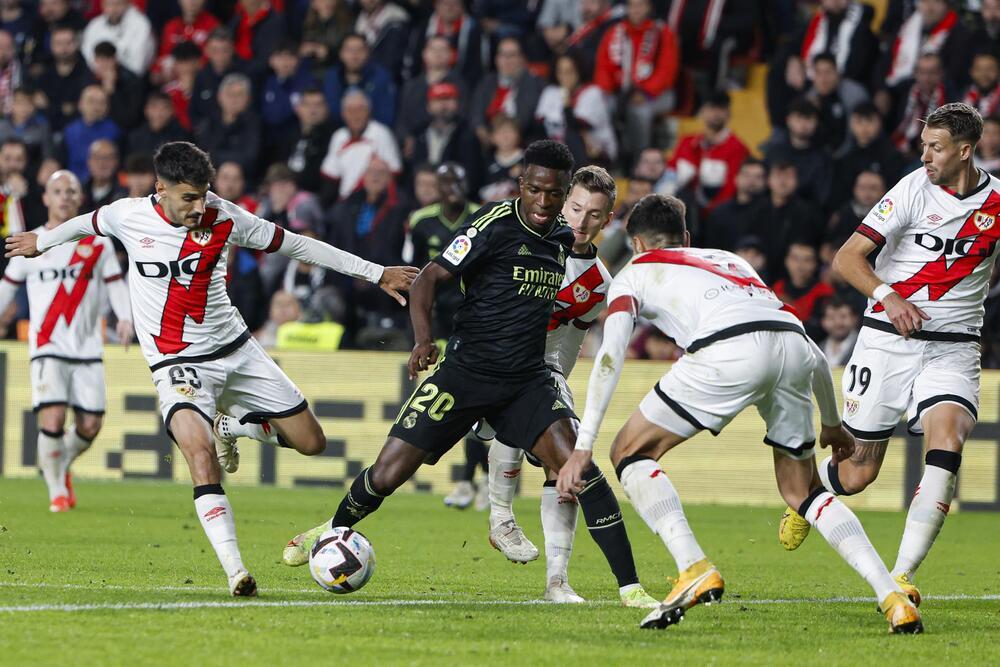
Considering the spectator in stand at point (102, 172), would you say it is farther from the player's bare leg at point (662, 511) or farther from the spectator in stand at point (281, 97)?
the player's bare leg at point (662, 511)

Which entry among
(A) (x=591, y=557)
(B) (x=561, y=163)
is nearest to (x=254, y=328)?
(A) (x=591, y=557)

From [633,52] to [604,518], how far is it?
11.6 meters

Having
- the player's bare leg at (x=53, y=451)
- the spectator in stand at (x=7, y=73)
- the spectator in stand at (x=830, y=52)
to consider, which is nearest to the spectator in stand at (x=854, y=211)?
the spectator in stand at (x=830, y=52)

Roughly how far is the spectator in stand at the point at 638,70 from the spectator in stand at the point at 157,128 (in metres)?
5.52

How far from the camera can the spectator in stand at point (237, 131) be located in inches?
764

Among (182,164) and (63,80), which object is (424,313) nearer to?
(182,164)

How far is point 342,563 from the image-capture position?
743 cm

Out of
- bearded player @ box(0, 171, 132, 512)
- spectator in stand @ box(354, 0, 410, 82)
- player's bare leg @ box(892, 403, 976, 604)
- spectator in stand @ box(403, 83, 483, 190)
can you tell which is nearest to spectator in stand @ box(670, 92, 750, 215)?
spectator in stand @ box(403, 83, 483, 190)

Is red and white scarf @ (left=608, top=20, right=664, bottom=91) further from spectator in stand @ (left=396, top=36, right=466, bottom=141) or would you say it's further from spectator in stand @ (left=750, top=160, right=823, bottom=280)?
spectator in stand @ (left=750, top=160, right=823, bottom=280)

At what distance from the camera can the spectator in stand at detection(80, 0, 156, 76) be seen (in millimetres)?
21016

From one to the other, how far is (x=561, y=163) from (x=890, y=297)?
1812 millimetres

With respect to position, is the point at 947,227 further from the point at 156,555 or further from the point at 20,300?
the point at 20,300

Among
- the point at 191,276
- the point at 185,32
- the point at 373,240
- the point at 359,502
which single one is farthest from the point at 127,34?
the point at 359,502

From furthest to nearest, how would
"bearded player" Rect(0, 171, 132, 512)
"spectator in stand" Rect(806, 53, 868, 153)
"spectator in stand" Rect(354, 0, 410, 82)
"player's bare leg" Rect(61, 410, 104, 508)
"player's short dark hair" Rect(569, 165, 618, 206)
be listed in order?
Result: 1. "spectator in stand" Rect(354, 0, 410, 82)
2. "spectator in stand" Rect(806, 53, 868, 153)
3. "player's bare leg" Rect(61, 410, 104, 508)
4. "bearded player" Rect(0, 171, 132, 512)
5. "player's short dark hair" Rect(569, 165, 618, 206)
